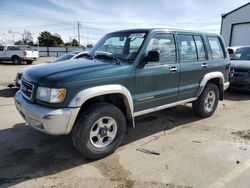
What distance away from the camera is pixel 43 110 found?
338 centimetres

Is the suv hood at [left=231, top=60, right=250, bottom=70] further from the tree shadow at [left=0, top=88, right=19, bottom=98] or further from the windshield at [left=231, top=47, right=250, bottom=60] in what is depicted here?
the tree shadow at [left=0, top=88, right=19, bottom=98]

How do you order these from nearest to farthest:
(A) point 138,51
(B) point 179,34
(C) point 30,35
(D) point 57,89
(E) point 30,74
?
(D) point 57,89, (E) point 30,74, (A) point 138,51, (B) point 179,34, (C) point 30,35

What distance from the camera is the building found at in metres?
20.5

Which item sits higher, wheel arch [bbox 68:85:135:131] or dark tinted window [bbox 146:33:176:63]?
dark tinted window [bbox 146:33:176:63]

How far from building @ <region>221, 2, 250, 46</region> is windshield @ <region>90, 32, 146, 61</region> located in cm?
1847

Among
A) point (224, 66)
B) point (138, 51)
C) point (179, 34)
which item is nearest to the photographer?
point (138, 51)

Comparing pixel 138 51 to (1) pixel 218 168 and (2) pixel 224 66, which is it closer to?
(1) pixel 218 168

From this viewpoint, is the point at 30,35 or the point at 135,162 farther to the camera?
the point at 30,35

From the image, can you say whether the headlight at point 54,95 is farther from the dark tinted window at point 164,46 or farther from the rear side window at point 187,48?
Answer: the rear side window at point 187,48

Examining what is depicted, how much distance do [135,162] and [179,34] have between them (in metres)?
2.60

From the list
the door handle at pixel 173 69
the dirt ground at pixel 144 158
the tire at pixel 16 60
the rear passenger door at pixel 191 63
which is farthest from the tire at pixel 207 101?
the tire at pixel 16 60

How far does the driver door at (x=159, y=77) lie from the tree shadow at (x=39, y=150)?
77 centimetres

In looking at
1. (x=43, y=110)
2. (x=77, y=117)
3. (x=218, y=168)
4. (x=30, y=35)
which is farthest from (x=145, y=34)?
(x=30, y=35)

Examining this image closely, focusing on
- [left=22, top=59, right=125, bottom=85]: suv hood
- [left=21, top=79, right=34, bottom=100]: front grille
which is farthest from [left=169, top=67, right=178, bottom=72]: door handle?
[left=21, top=79, right=34, bottom=100]: front grille
